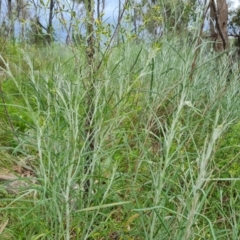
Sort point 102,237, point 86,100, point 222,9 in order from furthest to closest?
point 222,9 < point 86,100 < point 102,237

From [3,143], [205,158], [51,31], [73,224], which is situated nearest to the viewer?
[205,158]

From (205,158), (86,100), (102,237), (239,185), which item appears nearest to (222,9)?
(239,185)

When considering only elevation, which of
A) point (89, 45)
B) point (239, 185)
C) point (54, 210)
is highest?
point (89, 45)

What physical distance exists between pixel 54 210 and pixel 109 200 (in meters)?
0.47

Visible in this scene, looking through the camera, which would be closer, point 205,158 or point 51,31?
point 205,158

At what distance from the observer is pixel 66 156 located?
152cm

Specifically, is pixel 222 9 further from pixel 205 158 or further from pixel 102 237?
→ pixel 205 158

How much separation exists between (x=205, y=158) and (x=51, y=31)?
1190mm

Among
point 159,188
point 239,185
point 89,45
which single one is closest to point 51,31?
point 89,45

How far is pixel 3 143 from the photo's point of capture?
299cm

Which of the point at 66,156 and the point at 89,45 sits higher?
the point at 89,45

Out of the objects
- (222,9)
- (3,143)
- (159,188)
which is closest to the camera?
(159,188)

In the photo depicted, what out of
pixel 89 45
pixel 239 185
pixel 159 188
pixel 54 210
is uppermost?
pixel 89 45

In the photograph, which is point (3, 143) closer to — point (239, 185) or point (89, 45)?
point (89, 45)
